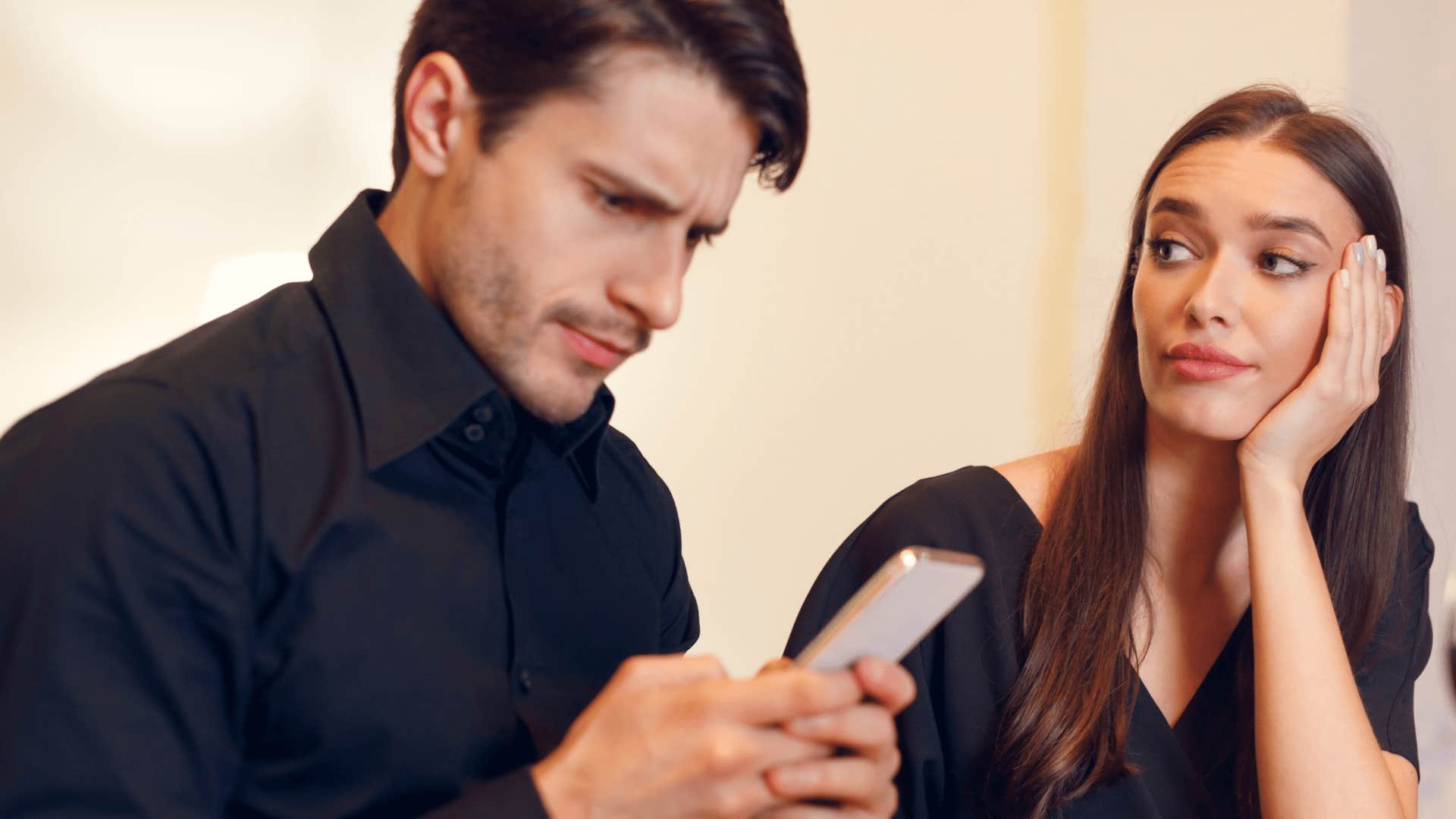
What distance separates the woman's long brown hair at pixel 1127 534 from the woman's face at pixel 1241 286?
46mm

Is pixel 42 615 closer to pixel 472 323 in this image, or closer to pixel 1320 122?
pixel 472 323

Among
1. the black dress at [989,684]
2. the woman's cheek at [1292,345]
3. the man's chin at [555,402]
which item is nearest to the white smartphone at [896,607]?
the man's chin at [555,402]

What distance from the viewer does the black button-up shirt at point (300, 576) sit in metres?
0.82

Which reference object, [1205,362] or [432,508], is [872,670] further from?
[1205,362]

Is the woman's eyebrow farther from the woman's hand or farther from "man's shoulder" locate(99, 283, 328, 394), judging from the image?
"man's shoulder" locate(99, 283, 328, 394)

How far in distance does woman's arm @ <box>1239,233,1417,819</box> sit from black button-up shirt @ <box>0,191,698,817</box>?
2.27ft

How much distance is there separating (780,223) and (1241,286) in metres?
1.35

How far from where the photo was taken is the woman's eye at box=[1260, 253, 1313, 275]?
1.47m

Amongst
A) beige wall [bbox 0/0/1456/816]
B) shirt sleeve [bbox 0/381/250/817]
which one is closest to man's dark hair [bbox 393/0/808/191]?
shirt sleeve [bbox 0/381/250/817]

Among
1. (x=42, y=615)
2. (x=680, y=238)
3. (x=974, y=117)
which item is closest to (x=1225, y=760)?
(x=680, y=238)

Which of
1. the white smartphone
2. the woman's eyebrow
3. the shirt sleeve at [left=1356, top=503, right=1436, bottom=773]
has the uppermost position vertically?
the woman's eyebrow

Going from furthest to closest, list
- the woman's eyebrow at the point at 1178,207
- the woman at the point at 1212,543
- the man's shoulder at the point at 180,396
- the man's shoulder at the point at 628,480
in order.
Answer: the woman's eyebrow at the point at 1178,207 < the woman at the point at 1212,543 < the man's shoulder at the point at 628,480 < the man's shoulder at the point at 180,396

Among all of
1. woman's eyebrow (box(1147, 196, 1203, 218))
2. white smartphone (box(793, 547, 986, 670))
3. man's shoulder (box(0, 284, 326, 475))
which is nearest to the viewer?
white smartphone (box(793, 547, 986, 670))

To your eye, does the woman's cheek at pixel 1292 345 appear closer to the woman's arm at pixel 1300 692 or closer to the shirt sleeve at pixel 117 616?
the woman's arm at pixel 1300 692
